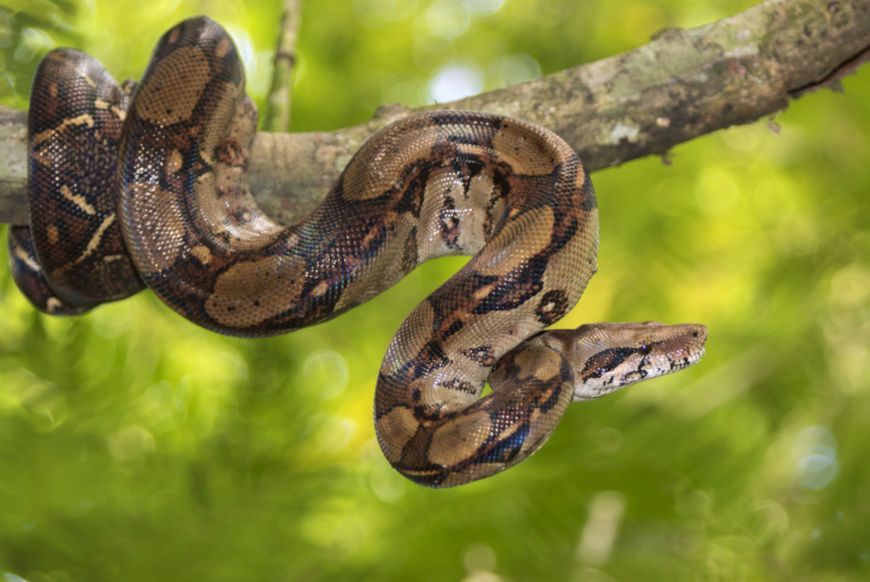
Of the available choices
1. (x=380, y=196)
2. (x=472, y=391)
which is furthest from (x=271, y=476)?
(x=380, y=196)

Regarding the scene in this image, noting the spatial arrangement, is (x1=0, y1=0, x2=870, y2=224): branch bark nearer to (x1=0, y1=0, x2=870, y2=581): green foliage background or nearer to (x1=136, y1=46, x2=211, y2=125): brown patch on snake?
(x1=136, y1=46, x2=211, y2=125): brown patch on snake

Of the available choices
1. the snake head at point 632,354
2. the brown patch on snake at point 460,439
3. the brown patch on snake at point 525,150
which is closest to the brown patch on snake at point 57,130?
the brown patch on snake at point 525,150

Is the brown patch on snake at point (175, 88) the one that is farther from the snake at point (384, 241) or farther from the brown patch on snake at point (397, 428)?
the brown patch on snake at point (397, 428)

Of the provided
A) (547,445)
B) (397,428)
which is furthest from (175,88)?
(547,445)

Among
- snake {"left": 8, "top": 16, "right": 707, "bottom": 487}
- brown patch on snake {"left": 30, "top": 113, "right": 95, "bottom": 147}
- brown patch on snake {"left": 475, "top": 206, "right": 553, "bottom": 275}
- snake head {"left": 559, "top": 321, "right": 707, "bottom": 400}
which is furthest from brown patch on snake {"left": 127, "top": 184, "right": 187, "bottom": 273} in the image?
snake head {"left": 559, "top": 321, "right": 707, "bottom": 400}

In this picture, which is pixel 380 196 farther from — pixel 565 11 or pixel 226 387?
pixel 565 11

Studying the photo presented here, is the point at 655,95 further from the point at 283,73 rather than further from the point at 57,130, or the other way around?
the point at 57,130
